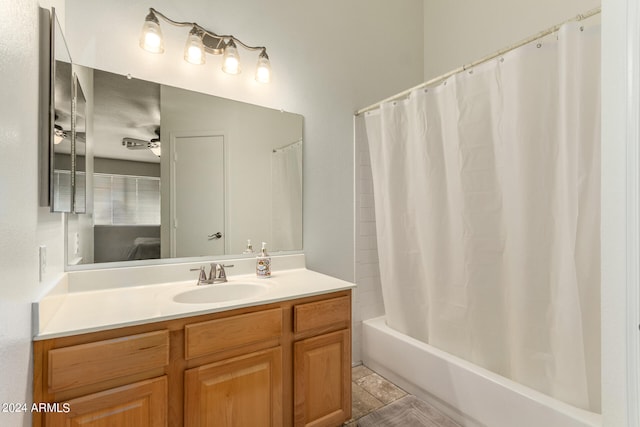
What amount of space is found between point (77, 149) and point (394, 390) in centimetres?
216

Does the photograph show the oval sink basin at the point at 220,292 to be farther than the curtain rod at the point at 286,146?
No

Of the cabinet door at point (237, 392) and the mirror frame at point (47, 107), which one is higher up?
the mirror frame at point (47, 107)

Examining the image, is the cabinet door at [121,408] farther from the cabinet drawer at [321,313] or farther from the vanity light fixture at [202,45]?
the vanity light fixture at [202,45]

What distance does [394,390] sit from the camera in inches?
75.8

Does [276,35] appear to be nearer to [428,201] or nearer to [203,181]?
[203,181]

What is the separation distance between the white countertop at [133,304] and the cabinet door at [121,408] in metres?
0.22

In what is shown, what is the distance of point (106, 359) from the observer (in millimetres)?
980

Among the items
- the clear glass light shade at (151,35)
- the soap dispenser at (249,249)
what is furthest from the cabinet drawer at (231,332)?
the clear glass light shade at (151,35)

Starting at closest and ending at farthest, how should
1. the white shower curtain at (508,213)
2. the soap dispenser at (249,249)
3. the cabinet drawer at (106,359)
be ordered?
the cabinet drawer at (106,359) < the white shower curtain at (508,213) < the soap dispenser at (249,249)

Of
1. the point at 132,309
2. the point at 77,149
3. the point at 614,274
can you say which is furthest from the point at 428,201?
the point at 77,149

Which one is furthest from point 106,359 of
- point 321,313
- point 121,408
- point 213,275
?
point 321,313

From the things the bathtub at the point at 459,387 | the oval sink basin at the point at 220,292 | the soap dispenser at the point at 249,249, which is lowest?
the bathtub at the point at 459,387

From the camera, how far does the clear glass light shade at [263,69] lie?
71.5 inches

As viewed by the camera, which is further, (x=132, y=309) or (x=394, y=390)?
(x=394, y=390)
